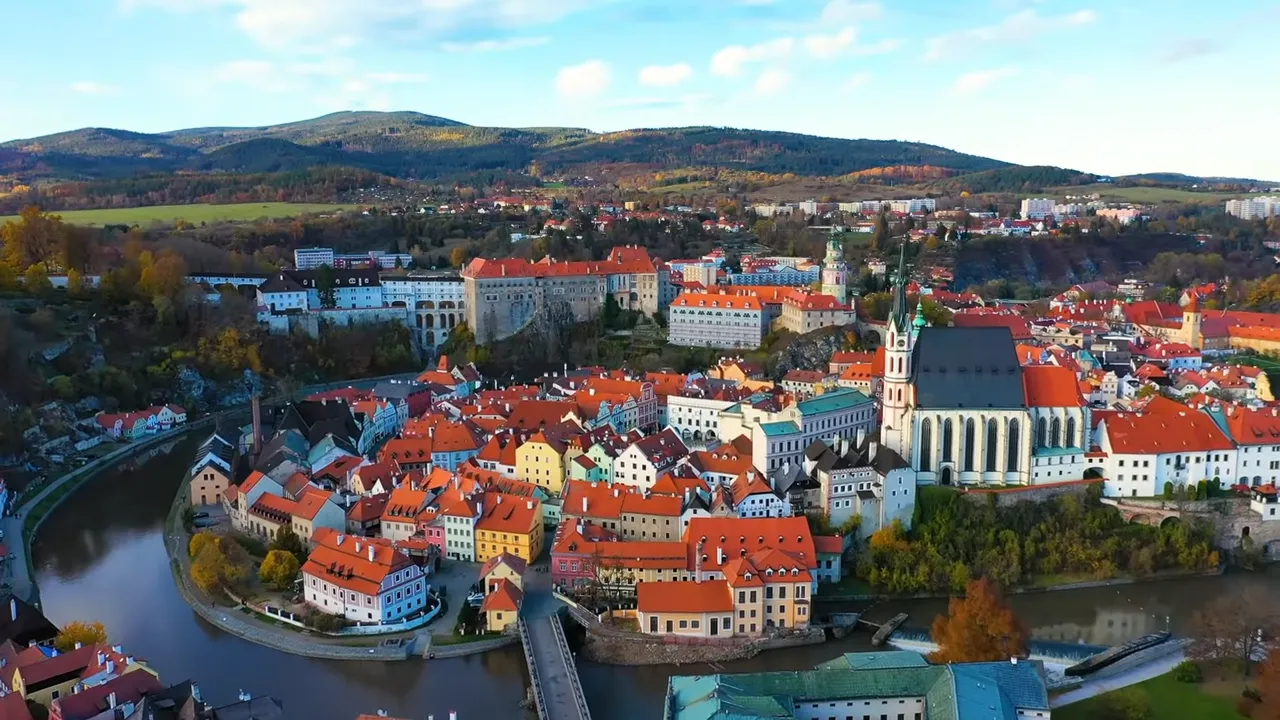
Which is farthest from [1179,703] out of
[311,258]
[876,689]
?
[311,258]

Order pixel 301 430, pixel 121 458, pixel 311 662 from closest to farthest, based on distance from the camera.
A: pixel 311 662 → pixel 301 430 → pixel 121 458

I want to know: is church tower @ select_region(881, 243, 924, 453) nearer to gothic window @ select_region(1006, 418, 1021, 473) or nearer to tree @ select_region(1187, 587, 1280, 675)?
gothic window @ select_region(1006, 418, 1021, 473)

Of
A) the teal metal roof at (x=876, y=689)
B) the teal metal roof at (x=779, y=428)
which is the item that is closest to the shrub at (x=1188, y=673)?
the teal metal roof at (x=876, y=689)

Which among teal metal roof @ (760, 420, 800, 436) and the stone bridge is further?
teal metal roof @ (760, 420, 800, 436)

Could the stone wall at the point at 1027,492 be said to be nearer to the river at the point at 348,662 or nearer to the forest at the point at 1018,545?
the forest at the point at 1018,545

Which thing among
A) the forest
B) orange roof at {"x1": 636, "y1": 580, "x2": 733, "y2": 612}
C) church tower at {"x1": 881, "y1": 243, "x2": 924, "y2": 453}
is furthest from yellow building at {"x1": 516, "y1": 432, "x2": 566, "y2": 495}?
church tower at {"x1": 881, "y1": 243, "x2": 924, "y2": 453}

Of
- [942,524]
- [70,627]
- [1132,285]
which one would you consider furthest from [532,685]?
[1132,285]

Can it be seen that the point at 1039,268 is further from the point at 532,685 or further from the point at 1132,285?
the point at 532,685
